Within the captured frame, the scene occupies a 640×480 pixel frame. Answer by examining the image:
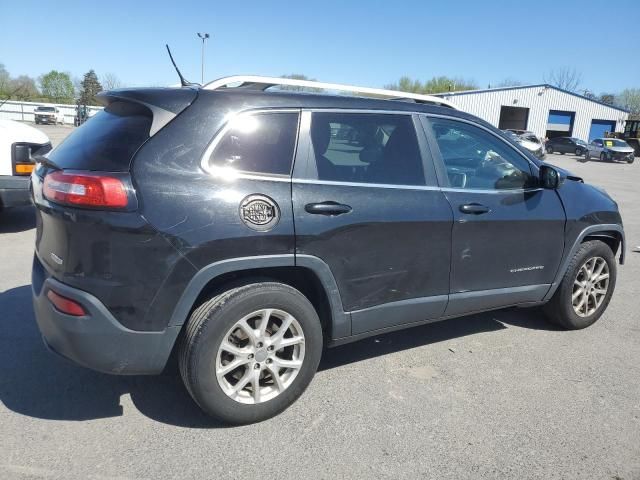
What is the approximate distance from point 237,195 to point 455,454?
1.72 metres

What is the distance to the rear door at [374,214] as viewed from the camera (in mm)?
2820

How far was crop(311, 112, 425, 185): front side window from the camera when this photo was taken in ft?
9.66

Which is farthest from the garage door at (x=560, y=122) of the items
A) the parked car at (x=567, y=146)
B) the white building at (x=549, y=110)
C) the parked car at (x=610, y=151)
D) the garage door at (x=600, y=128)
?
the parked car at (x=610, y=151)

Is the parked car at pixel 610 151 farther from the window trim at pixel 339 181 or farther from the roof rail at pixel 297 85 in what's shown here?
the window trim at pixel 339 181

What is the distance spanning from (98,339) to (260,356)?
820mm

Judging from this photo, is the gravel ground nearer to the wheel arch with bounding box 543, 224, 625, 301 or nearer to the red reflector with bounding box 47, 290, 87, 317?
the wheel arch with bounding box 543, 224, 625, 301

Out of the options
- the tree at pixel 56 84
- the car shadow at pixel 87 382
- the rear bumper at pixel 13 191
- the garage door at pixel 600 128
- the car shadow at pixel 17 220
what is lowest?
the car shadow at pixel 87 382

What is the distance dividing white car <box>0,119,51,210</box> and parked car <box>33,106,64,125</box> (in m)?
46.3

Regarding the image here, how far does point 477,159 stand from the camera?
361 cm

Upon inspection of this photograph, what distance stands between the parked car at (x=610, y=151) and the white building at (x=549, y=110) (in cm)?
1342

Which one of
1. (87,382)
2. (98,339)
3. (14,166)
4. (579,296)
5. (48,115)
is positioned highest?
(48,115)

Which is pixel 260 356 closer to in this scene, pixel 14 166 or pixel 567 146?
pixel 14 166

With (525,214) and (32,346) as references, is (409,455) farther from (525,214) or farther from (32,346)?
(32,346)

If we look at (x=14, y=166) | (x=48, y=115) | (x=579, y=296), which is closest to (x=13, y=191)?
(x=14, y=166)
